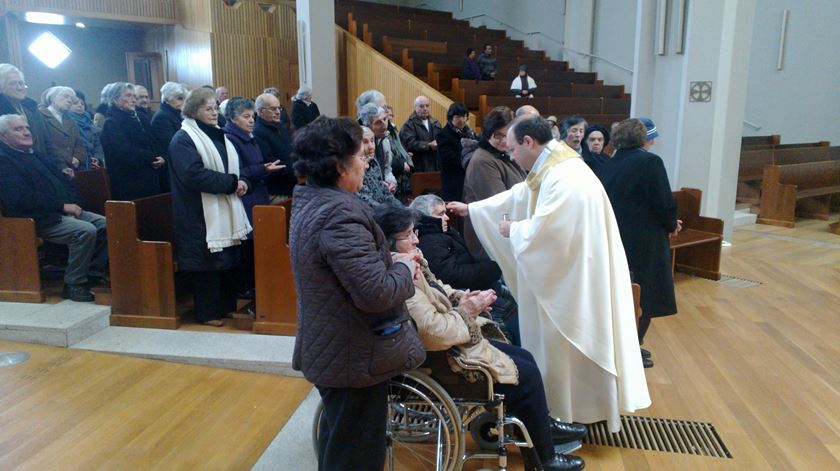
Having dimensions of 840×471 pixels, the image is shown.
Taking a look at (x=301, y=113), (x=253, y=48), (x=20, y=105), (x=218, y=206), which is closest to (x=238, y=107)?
(x=218, y=206)

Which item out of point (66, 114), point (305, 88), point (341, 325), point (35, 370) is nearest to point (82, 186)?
point (66, 114)

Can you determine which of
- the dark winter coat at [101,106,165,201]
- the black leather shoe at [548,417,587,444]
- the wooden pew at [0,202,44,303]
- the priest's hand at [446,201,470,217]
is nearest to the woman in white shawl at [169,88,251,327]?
the dark winter coat at [101,106,165,201]

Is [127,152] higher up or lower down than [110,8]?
lower down

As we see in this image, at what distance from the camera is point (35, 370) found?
118 inches

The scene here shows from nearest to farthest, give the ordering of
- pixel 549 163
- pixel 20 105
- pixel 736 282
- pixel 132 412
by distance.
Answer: pixel 549 163
pixel 132 412
pixel 20 105
pixel 736 282

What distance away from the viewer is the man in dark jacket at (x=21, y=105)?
4.00 metres

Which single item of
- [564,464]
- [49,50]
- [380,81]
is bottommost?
[564,464]

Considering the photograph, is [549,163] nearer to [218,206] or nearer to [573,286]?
[573,286]

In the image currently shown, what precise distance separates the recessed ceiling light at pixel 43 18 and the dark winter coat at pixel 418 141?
6774 mm

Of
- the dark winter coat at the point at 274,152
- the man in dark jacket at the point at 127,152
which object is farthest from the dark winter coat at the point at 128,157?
the dark winter coat at the point at 274,152

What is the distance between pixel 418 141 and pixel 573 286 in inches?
114

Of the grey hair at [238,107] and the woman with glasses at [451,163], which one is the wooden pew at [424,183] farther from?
the grey hair at [238,107]

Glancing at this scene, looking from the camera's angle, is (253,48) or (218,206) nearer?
(218,206)

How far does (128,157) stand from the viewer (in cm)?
380
